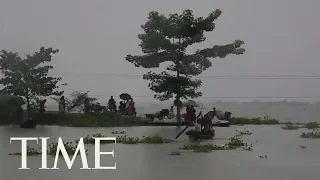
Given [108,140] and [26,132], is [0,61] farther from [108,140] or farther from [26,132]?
[108,140]

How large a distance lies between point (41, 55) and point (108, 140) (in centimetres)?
393

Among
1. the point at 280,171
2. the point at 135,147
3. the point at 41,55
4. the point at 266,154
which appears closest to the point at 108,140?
the point at 135,147

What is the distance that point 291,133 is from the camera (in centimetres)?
1005

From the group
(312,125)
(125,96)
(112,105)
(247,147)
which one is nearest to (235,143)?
(247,147)

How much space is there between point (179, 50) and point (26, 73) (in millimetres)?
3701

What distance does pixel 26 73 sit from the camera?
1056cm

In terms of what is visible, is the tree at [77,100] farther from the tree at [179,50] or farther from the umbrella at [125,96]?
the tree at [179,50]

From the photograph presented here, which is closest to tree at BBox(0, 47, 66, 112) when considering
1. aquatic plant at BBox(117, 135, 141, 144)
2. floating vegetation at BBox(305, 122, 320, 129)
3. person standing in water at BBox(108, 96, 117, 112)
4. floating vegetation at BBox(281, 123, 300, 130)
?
person standing in water at BBox(108, 96, 117, 112)

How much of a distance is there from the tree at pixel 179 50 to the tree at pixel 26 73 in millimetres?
2047

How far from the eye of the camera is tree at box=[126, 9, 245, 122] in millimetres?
10859

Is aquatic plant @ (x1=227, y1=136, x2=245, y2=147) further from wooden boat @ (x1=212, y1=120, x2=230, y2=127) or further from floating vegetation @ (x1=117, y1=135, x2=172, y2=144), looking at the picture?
wooden boat @ (x1=212, y1=120, x2=230, y2=127)

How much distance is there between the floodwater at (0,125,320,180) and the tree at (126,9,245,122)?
324 cm

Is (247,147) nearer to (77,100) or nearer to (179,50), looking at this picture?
(179,50)

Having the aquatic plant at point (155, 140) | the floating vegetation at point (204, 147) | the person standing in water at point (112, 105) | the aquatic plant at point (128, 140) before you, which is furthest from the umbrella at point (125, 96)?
the floating vegetation at point (204, 147)
